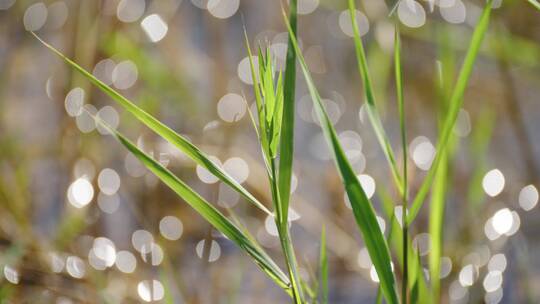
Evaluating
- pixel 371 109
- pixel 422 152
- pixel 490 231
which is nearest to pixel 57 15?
pixel 422 152

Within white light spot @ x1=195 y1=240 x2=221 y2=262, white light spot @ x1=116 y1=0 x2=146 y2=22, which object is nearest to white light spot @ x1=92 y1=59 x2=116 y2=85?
white light spot @ x1=116 y1=0 x2=146 y2=22

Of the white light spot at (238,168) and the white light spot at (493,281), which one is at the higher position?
the white light spot at (238,168)

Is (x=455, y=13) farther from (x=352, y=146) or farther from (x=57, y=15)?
(x=57, y=15)

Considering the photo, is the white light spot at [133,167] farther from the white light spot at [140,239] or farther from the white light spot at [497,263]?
the white light spot at [497,263]

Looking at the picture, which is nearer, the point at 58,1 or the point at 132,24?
the point at 132,24

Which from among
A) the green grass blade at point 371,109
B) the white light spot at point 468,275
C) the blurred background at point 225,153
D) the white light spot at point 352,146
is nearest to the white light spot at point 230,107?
the blurred background at point 225,153

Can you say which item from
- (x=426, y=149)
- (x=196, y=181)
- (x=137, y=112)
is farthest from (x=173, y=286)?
(x=137, y=112)

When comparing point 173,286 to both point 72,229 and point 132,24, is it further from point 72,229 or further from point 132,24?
point 132,24

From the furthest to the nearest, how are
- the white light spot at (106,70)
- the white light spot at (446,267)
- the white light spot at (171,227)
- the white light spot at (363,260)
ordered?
the white light spot at (106,70), the white light spot at (171,227), the white light spot at (363,260), the white light spot at (446,267)
